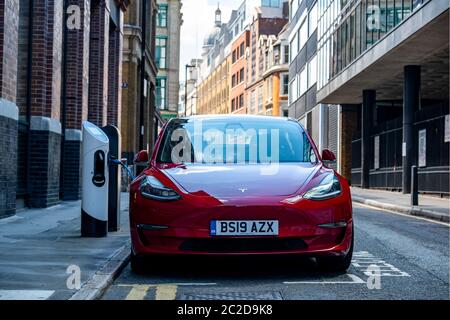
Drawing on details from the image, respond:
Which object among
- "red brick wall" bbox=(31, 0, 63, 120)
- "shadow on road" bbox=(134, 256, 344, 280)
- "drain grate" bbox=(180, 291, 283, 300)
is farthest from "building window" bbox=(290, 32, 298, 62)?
"drain grate" bbox=(180, 291, 283, 300)

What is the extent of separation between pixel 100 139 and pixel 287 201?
3826 mm

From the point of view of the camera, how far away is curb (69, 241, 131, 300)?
4926 millimetres

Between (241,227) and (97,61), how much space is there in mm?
15638

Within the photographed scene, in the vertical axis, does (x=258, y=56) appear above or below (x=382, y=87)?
above

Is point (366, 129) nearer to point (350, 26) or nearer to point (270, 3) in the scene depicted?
point (350, 26)

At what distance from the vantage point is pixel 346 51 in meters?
33.3

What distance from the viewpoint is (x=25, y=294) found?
486cm

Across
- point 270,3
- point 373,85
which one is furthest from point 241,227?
point 270,3

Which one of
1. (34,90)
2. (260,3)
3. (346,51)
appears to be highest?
(260,3)

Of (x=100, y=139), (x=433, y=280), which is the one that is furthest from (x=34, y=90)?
(x=433, y=280)

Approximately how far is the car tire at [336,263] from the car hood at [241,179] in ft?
2.53

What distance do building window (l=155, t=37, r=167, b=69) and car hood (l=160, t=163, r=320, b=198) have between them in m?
50.6

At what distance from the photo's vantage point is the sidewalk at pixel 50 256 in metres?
5.15
